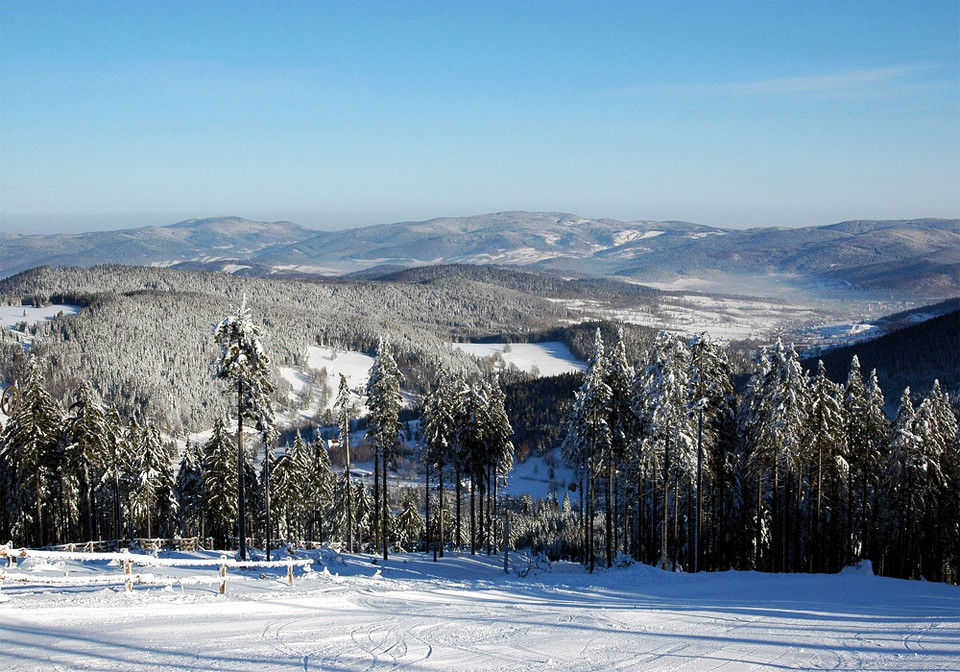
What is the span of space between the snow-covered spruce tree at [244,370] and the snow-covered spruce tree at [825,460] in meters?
25.6

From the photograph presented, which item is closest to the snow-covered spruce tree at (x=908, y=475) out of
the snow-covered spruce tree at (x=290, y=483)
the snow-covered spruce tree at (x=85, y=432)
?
the snow-covered spruce tree at (x=290, y=483)

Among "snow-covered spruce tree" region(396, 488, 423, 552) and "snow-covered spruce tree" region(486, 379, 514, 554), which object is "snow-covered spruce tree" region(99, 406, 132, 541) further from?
"snow-covered spruce tree" region(486, 379, 514, 554)

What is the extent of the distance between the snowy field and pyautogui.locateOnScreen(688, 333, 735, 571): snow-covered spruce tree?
8809 mm

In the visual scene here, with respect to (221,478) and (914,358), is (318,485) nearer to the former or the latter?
(221,478)

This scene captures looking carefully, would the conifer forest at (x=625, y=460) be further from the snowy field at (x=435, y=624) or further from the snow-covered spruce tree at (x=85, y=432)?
the snowy field at (x=435, y=624)

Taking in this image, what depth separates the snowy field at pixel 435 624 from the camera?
13.9m

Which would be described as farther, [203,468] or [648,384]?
[203,468]

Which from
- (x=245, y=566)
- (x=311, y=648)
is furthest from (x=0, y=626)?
(x=245, y=566)

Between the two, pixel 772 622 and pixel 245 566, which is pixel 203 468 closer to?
pixel 245 566

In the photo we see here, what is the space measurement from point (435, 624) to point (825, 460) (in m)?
26.5

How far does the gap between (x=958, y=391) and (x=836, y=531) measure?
280 ft

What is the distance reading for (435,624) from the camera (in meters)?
17.1

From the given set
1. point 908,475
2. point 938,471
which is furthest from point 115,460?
point 938,471

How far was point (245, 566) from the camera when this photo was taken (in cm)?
2288
